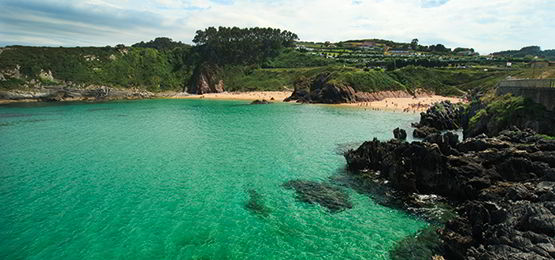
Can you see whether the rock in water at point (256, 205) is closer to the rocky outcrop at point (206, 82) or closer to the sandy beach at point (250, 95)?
the sandy beach at point (250, 95)

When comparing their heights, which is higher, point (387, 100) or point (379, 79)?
point (379, 79)

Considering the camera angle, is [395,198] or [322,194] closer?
[395,198]

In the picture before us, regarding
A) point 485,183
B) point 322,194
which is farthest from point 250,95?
point 485,183

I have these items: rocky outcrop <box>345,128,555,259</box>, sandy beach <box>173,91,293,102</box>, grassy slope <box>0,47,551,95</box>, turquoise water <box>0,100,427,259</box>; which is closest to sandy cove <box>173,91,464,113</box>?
sandy beach <box>173,91,293,102</box>

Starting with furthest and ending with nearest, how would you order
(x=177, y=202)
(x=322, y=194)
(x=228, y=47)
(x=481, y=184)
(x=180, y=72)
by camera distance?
(x=228, y=47), (x=180, y=72), (x=322, y=194), (x=177, y=202), (x=481, y=184)

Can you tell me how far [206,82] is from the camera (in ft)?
520

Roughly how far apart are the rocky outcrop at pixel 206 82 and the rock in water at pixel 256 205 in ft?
445

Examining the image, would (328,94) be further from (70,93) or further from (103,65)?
(103,65)

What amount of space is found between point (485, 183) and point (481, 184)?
301 mm

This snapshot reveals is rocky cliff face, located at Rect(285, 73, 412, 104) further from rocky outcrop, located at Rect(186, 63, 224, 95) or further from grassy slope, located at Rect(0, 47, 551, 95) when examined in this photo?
rocky outcrop, located at Rect(186, 63, 224, 95)

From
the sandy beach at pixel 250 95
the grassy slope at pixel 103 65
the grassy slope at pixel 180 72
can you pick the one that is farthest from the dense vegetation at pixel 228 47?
the sandy beach at pixel 250 95

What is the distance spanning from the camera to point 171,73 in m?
173

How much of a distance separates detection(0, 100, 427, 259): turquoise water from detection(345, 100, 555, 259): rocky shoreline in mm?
3586

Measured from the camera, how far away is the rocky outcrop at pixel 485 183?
51.8 ft
